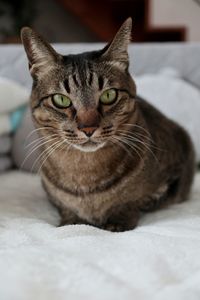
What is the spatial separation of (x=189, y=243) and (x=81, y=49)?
1256 mm

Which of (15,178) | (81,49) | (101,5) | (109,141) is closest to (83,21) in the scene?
(101,5)

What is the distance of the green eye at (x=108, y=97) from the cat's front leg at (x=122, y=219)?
0.27 meters

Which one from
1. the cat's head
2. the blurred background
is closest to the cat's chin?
the cat's head

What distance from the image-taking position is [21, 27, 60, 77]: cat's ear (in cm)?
116

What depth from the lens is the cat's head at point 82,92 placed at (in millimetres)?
1119

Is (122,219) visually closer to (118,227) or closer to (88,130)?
(118,227)

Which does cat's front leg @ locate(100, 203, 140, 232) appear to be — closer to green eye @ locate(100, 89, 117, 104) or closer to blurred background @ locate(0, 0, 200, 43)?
green eye @ locate(100, 89, 117, 104)

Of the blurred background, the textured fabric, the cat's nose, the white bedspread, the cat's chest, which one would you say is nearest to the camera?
the white bedspread

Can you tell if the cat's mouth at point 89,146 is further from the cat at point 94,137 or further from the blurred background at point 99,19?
the blurred background at point 99,19

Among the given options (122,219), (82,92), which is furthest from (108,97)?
(122,219)

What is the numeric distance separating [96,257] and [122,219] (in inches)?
12.5

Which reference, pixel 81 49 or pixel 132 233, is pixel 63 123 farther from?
pixel 81 49

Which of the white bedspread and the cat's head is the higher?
the cat's head

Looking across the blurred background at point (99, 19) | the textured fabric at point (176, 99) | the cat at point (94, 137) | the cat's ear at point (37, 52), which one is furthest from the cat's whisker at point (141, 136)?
the blurred background at point (99, 19)
